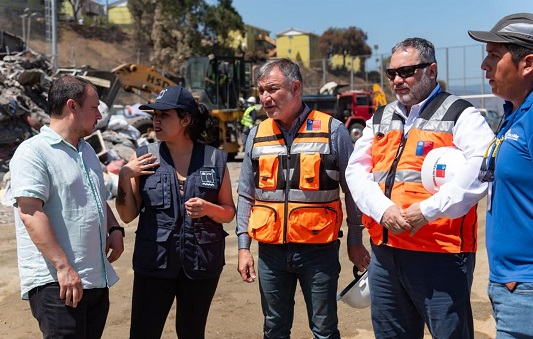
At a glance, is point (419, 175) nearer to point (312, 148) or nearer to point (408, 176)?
point (408, 176)

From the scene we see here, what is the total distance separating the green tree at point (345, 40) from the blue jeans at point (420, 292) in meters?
63.1

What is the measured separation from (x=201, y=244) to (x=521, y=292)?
1.78 meters

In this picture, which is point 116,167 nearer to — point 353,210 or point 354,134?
point 353,210

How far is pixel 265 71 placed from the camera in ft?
11.6

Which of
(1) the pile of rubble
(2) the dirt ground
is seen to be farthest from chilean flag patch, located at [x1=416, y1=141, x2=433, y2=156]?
(1) the pile of rubble

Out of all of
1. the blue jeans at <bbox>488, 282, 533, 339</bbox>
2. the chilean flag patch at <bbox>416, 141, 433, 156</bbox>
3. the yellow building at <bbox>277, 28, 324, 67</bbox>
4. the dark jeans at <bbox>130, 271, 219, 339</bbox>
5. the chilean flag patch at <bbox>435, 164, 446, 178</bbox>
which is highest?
the yellow building at <bbox>277, 28, 324, 67</bbox>

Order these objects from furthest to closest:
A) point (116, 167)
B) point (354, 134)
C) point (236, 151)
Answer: point (354, 134) → point (236, 151) → point (116, 167)

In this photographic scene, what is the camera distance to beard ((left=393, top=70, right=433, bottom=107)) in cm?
305

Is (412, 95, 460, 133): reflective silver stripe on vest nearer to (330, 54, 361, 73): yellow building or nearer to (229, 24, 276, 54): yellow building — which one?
(330, 54, 361, 73): yellow building

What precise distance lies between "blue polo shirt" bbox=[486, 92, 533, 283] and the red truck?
75.5 feet

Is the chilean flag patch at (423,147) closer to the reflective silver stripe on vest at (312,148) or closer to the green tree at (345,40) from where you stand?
the reflective silver stripe on vest at (312,148)

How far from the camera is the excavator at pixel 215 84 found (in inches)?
706

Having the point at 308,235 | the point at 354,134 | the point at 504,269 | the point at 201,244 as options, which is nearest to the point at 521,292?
the point at 504,269

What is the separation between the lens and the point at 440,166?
283 cm
